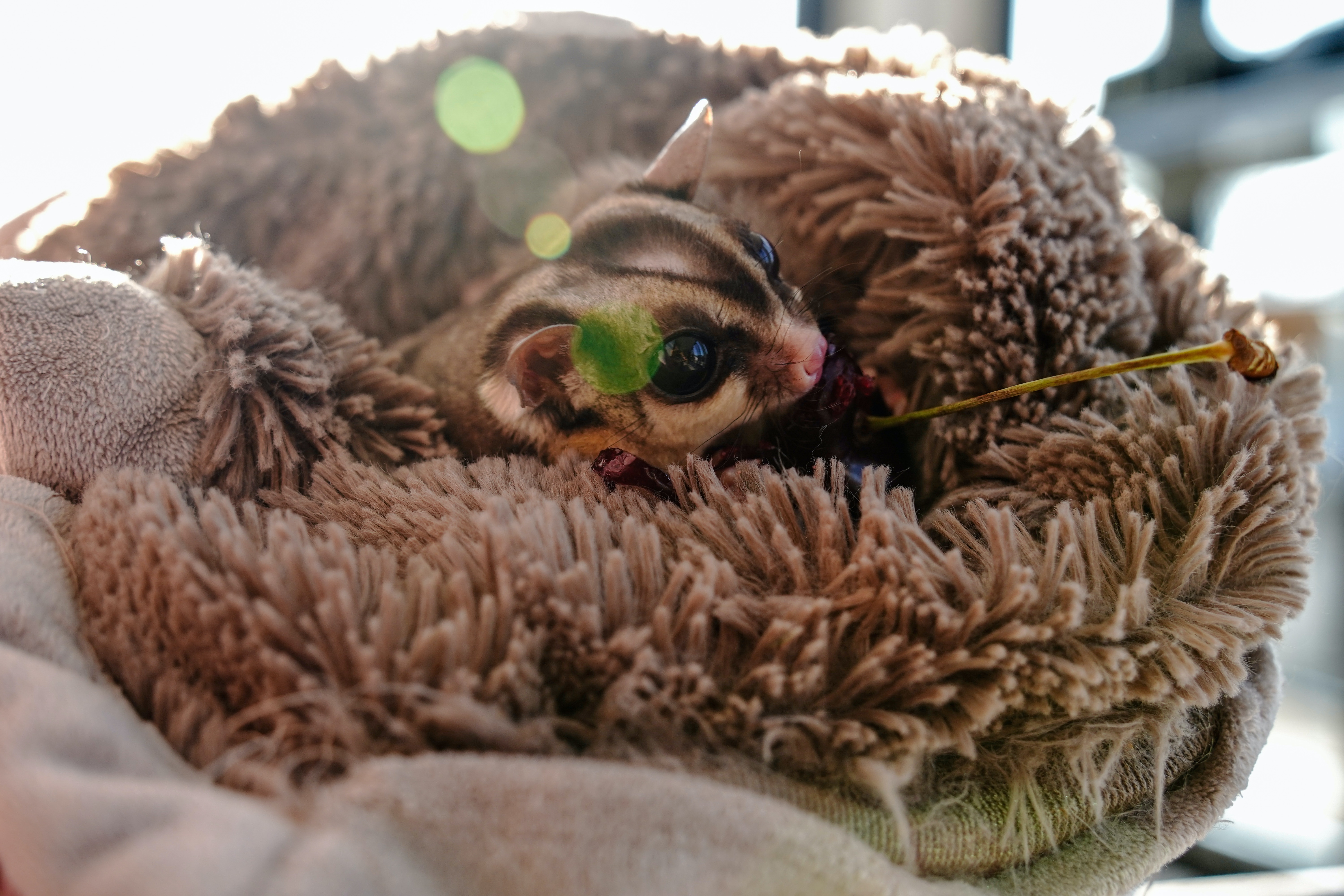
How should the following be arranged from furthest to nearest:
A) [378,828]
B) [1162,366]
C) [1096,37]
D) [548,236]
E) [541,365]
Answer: [1096,37] → [548,236] → [541,365] → [1162,366] → [378,828]

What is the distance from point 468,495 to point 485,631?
5.9 inches

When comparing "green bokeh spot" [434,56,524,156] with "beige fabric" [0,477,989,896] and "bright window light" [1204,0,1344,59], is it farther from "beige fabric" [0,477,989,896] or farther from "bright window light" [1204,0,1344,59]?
"bright window light" [1204,0,1344,59]

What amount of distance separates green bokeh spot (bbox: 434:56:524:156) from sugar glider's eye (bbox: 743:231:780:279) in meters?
0.33

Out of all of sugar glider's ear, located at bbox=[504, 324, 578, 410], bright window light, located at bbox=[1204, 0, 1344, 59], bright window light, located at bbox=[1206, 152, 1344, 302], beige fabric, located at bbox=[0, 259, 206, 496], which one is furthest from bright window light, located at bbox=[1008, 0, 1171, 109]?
beige fabric, located at bbox=[0, 259, 206, 496]

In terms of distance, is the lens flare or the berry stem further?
the lens flare

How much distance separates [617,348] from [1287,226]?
155 cm

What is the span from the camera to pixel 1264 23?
1.47 m

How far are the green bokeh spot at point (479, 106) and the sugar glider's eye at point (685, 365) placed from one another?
0.39 metres

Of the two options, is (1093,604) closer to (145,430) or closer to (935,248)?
(935,248)

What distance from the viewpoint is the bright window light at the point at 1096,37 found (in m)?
1.59

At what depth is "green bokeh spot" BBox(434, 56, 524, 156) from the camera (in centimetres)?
84

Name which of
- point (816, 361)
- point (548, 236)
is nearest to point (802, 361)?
point (816, 361)

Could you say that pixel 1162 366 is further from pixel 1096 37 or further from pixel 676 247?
pixel 1096 37

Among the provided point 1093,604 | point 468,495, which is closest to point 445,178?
point 468,495
